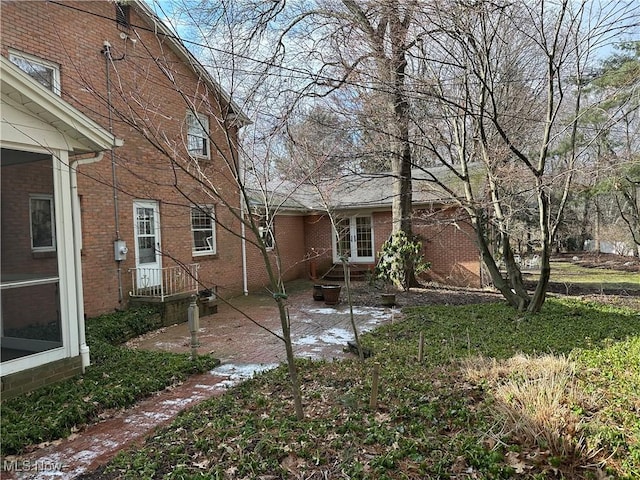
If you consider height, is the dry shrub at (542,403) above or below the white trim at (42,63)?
below

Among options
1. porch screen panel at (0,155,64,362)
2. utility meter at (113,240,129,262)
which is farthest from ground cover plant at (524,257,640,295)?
porch screen panel at (0,155,64,362)

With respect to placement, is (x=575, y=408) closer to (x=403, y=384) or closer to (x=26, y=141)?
(x=403, y=384)

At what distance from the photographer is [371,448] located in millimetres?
3311

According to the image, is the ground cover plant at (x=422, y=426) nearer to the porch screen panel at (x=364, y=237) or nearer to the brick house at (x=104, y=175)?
the brick house at (x=104, y=175)

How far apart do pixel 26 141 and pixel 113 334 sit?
4.46 meters

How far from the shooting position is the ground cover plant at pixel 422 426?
304 cm

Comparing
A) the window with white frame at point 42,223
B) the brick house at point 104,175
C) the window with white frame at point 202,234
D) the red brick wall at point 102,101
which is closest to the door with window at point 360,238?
the brick house at point 104,175

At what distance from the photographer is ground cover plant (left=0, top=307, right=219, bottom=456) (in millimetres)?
4145

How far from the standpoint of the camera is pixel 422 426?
3.57 metres

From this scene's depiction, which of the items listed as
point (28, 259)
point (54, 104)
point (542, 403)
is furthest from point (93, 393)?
point (542, 403)

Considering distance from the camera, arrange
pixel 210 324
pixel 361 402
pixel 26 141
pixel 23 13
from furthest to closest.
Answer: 1. pixel 210 324
2. pixel 23 13
3. pixel 26 141
4. pixel 361 402

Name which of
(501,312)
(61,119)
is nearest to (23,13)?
(61,119)

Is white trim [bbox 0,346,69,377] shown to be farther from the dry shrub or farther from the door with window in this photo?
the door with window

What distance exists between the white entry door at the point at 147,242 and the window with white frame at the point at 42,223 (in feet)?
15.7
